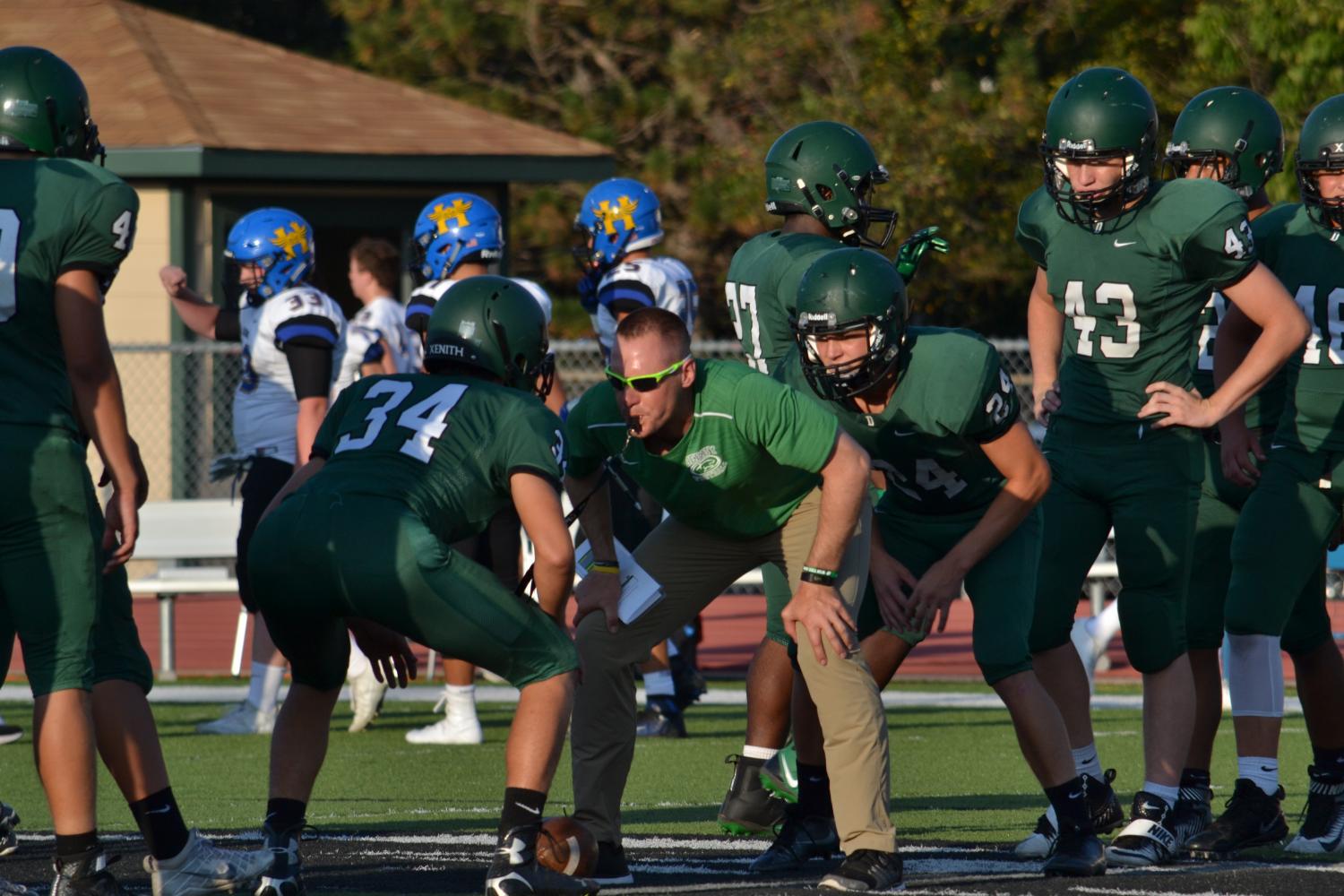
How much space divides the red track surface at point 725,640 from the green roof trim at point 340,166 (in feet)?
11.1

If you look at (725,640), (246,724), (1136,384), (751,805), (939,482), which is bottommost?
(725,640)

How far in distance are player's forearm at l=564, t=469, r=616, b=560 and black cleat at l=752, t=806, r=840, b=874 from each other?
91 cm

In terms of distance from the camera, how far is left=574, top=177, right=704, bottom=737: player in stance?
8.80 m

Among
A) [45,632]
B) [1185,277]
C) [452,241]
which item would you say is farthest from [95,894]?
[452,241]

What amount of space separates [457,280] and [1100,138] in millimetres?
3518

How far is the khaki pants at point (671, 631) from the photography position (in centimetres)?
500

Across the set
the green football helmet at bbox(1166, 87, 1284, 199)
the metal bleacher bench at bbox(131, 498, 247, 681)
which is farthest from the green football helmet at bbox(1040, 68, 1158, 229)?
the metal bleacher bench at bbox(131, 498, 247, 681)

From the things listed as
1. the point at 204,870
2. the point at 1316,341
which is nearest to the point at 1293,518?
the point at 1316,341

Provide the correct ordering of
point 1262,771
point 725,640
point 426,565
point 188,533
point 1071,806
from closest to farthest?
point 426,565
point 1071,806
point 1262,771
point 188,533
point 725,640

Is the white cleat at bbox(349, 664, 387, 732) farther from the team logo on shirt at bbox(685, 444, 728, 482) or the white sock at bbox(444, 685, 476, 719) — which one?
the team logo on shirt at bbox(685, 444, 728, 482)

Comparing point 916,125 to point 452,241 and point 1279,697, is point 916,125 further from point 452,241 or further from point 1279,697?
point 1279,697

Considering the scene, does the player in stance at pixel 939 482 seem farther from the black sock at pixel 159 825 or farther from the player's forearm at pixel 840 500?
the black sock at pixel 159 825

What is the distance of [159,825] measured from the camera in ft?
16.5

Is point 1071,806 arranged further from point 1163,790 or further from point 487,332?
point 487,332
